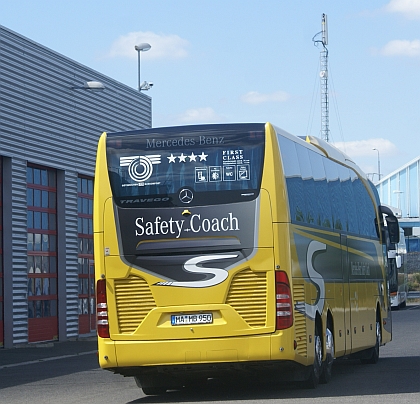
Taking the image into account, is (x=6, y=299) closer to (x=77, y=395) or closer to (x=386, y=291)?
(x=386, y=291)

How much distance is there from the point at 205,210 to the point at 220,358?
1721 millimetres

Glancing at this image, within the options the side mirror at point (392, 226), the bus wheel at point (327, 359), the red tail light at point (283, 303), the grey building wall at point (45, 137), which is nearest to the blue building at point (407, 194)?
the grey building wall at point (45, 137)

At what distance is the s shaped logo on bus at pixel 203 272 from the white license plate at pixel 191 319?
34 cm

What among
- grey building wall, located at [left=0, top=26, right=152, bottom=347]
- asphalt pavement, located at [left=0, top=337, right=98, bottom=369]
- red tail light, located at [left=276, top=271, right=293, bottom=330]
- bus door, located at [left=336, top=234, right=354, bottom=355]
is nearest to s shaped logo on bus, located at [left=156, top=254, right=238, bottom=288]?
red tail light, located at [left=276, top=271, right=293, bottom=330]

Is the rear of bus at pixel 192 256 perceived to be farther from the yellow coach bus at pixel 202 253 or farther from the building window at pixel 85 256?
the building window at pixel 85 256

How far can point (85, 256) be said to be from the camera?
31.3 meters

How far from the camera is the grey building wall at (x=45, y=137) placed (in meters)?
26.9

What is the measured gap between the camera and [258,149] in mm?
13820

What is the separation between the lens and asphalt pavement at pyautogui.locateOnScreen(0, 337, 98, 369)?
76.0 ft

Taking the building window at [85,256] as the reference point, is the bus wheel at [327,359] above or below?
below

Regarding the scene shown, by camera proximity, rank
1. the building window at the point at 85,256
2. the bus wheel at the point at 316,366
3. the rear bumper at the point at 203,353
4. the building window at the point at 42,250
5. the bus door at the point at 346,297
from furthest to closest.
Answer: the building window at the point at 85,256
the building window at the point at 42,250
the bus door at the point at 346,297
the bus wheel at the point at 316,366
the rear bumper at the point at 203,353

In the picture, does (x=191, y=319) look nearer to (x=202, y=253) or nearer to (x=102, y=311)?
(x=202, y=253)

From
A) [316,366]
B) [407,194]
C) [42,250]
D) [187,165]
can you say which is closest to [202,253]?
[187,165]

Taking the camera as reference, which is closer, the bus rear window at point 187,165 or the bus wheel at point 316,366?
the bus rear window at point 187,165
